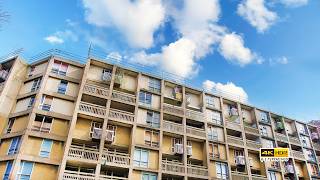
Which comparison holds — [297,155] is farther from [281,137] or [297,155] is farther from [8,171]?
[8,171]

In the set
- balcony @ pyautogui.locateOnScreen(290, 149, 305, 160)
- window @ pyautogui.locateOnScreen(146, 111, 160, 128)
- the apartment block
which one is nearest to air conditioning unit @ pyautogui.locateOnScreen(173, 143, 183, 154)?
the apartment block

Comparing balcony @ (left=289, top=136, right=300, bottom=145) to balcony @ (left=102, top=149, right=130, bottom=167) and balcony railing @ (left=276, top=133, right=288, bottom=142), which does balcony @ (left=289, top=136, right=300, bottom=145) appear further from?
balcony @ (left=102, top=149, right=130, bottom=167)

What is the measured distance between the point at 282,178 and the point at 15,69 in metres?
34.7

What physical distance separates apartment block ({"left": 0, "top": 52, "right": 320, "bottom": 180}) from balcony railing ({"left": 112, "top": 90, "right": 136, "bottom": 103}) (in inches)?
4.4

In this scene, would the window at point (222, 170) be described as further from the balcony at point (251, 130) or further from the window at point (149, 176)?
the window at point (149, 176)

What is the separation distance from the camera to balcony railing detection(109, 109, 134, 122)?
95.2 ft

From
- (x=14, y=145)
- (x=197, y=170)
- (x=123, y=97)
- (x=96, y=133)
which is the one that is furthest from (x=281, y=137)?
(x=14, y=145)

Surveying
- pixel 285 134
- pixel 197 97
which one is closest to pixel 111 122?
pixel 197 97

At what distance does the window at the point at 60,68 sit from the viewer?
2989cm

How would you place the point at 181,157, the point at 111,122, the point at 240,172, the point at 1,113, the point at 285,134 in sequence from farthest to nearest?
the point at 285,134 < the point at 240,172 < the point at 181,157 < the point at 111,122 < the point at 1,113

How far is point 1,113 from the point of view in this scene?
2661 centimetres

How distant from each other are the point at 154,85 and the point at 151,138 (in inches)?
283

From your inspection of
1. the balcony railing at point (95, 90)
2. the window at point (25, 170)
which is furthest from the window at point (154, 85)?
the window at point (25, 170)

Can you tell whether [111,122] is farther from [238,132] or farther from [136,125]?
[238,132]
